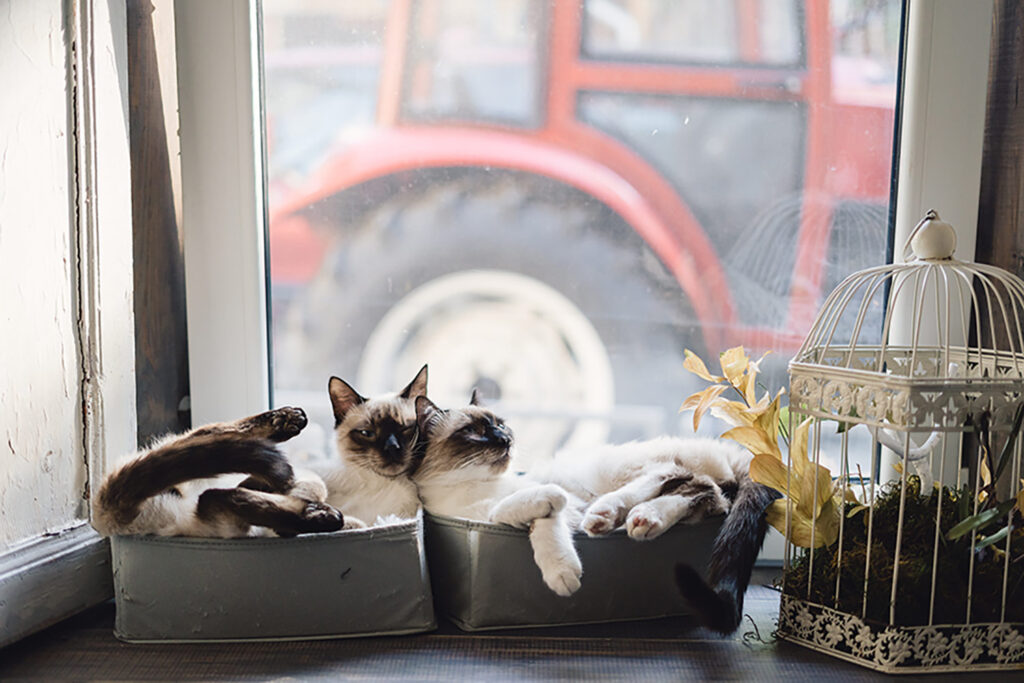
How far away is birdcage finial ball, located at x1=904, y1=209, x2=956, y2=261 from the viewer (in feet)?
2.84

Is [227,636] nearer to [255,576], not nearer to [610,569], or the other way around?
[255,576]

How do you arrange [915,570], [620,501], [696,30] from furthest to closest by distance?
[696,30]
[620,501]
[915,570]

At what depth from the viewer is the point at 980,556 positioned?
87 cm

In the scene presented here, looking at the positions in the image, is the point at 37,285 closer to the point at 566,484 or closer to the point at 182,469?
the point at 182,469

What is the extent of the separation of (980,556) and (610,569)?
400mm

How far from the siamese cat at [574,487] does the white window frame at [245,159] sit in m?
0.36

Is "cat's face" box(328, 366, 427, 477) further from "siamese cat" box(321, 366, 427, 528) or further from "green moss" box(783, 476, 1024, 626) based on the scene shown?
"green moss" box(783, 476, 1024, 626)

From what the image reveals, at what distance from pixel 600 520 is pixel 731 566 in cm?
15

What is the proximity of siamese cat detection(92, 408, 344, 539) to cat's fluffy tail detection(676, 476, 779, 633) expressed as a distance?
0.38 m

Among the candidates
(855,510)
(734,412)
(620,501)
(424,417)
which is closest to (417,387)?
(424,417)

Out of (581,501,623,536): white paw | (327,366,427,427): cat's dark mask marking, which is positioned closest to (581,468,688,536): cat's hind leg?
(581,501,623,536): white paw

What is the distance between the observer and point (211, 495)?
854 millimetres

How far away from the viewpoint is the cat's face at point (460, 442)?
0.98 metres

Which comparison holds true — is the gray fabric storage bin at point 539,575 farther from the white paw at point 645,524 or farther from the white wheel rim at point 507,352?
the white wheel rim at point 507,352
